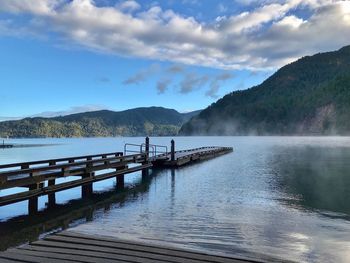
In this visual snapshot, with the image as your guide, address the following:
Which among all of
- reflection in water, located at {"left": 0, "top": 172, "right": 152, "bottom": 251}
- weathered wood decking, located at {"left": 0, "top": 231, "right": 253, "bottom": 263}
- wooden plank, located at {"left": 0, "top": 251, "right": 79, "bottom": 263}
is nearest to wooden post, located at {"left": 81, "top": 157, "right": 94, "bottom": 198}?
reflection in water, located at {"left": 0, "top": 172, "right": 152, "bottom": 251}

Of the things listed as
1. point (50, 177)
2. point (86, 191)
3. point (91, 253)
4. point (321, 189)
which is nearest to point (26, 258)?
point (91, 253)

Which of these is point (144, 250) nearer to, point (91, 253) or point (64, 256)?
point (91, 253)

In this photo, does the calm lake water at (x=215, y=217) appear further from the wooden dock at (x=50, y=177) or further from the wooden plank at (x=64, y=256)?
the wooden plank at (x=64, y=256)

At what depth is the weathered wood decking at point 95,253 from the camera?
8.50 m

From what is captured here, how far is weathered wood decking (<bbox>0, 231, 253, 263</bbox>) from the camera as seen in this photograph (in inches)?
335

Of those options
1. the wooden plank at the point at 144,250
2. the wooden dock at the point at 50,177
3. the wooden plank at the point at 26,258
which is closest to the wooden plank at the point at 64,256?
the wooden plank at the point at 26,258

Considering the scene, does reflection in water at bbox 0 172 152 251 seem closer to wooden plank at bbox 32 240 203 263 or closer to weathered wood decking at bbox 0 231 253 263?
wooden plank at bbox 32 240 203 263

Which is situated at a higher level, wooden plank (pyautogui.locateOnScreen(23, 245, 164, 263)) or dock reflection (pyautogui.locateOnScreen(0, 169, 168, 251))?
wooden plank (pyautogui.locateOnScreen(23, 245, 164, 263))

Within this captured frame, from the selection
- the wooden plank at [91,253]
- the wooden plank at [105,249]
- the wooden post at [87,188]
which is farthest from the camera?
the wooden post at [87,188]

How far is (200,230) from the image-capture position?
15.0 m

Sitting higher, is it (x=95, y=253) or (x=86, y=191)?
(x=95, y=253)

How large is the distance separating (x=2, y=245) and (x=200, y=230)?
699cm

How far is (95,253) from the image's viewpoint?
9.10 metres

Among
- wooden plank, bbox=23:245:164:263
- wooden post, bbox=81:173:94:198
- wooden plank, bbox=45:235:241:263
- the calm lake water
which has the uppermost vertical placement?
wooden plank, bbox=23:245:164:263
